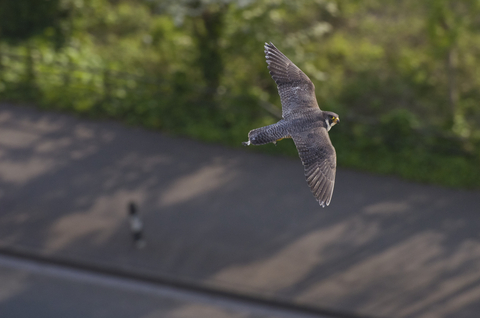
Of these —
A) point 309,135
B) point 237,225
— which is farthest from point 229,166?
point 309,135

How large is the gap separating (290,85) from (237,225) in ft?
23.0

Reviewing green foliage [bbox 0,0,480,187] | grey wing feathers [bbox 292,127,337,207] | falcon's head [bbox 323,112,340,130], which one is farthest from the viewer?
green foliage [bbox 0,0,480,187]

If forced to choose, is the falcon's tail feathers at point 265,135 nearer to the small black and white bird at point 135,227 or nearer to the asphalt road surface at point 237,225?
the asphalt road surface at point 237,225

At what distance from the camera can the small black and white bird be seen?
13994 mm

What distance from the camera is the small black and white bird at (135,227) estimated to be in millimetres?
13994

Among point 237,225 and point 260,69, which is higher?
point 260,69

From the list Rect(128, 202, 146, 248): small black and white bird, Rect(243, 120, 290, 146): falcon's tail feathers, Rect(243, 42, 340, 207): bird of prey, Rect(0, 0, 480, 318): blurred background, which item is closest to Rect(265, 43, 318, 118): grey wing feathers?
Rect(243, 42, 340, 207): bird of prey

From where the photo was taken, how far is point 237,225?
585 inches

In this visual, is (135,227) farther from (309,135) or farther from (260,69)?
(309,135)

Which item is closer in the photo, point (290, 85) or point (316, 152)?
point (316, 152)

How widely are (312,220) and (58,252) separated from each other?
7235mm

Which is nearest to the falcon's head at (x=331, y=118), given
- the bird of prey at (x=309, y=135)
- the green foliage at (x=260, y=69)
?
the bird of prey at (x=309, y=135)

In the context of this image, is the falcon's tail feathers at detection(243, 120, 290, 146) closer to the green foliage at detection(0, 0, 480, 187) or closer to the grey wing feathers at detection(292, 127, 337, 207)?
the grey wing feathers at detection(292, 127, 337, 207)

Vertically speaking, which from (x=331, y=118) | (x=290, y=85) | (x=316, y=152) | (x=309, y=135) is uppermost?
(x=290, y=85)
